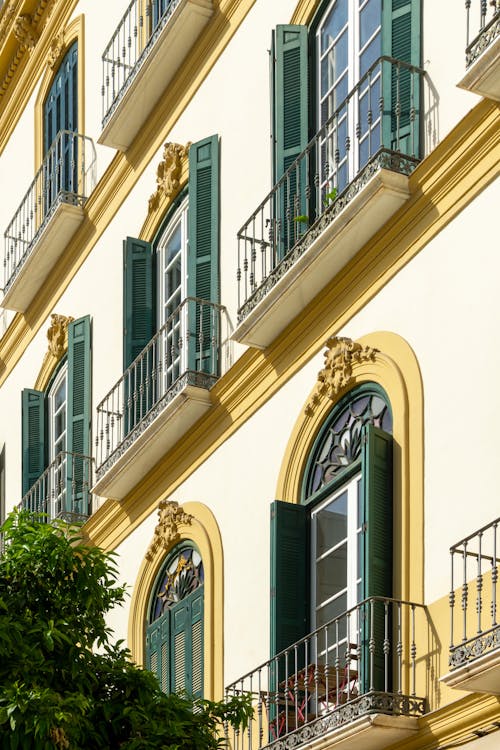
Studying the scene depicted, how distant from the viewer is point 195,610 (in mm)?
15406

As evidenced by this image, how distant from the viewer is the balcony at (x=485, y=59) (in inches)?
444

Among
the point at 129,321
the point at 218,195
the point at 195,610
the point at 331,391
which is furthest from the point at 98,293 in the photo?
the point at 331,391

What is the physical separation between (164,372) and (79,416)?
289 cm

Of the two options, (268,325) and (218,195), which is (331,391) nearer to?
(268,325)

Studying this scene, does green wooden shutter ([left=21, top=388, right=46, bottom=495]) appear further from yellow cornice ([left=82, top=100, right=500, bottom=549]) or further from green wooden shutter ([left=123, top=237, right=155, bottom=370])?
yellow cornice ([left=82, top=100, right=500, bottom=549])

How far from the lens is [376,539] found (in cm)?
1212

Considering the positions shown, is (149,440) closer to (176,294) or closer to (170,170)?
(176,294)

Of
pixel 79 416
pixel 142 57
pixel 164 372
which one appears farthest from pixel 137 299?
pixel 142 57

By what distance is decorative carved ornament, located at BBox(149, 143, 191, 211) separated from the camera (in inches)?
Result: 682

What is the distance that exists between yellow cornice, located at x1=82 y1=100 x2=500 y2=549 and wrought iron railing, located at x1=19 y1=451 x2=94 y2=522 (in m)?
1.20

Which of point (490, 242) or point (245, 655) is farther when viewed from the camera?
point (245, 655)

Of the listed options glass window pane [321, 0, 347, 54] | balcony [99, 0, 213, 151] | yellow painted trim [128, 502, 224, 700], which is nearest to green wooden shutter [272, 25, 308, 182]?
glass window pane [321, 0, 347, 54]

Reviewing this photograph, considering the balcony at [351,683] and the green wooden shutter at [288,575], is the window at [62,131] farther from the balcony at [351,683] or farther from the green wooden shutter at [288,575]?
the balcony at [351,683]

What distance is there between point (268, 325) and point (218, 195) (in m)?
2.30
